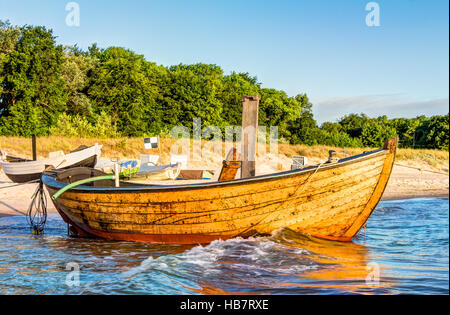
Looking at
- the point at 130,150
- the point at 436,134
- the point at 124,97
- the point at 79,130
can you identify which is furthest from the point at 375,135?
the point at 130,150

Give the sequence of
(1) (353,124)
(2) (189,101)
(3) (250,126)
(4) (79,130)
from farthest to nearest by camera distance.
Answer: (1) (353,124)
(2) (189,101)
(4) (79,130)
(3) (250,126)

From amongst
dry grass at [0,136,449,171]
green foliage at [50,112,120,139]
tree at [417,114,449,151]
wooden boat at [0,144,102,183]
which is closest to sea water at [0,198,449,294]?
wooden boat at [0,144,102,183]

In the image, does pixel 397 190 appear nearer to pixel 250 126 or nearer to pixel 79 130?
pixel 250 126

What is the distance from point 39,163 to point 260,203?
948cm

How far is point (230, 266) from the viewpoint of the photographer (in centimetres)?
574

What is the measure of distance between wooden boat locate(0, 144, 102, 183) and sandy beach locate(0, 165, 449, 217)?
0.36 meters

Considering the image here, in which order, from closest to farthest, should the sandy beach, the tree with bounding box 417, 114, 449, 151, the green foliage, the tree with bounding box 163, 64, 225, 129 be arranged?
the sandy beach → the green foliage → the tree with bounding box 417, 114, 449, 151 → the tree with bounding box 163, 64, 225, 129

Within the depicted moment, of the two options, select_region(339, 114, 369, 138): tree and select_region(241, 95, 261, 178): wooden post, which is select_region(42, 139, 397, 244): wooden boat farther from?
select_region(339, 114, 369, 138): tree

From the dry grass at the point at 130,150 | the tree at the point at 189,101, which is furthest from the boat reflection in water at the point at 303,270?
the tree at the point at 189,101

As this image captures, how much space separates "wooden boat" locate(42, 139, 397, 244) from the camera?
A: 6145mm

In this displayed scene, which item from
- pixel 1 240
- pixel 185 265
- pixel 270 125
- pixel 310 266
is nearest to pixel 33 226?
pixel 1 240
